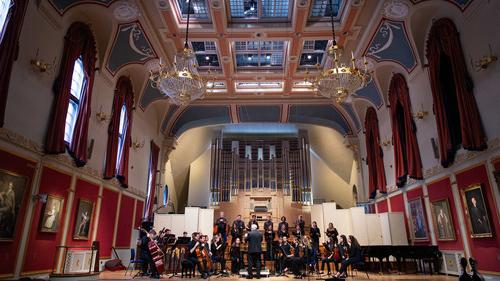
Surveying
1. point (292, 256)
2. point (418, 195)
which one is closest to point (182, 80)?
point (292, 256)

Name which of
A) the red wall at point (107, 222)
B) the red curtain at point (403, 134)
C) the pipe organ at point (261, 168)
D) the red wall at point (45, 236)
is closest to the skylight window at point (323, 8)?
the red curtain at point (403, 134)

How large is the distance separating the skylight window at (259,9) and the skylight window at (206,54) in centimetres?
164

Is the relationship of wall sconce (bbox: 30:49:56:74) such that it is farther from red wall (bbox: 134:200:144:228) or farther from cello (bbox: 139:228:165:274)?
red wall (bbox: 134:200:144:228)

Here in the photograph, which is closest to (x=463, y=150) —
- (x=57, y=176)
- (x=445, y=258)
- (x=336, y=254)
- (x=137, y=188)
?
(x=445, y=258)

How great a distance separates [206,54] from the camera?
1204 centimetres

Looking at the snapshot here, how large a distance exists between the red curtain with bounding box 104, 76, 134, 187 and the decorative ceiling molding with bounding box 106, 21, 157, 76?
0.88 meters

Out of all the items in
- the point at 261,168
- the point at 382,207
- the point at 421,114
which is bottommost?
the point at 382,207

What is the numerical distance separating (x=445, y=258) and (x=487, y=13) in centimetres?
618

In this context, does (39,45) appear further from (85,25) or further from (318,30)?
(318,30)

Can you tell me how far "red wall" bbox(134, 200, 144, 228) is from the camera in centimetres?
1268

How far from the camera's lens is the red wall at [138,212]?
12680 millimetres

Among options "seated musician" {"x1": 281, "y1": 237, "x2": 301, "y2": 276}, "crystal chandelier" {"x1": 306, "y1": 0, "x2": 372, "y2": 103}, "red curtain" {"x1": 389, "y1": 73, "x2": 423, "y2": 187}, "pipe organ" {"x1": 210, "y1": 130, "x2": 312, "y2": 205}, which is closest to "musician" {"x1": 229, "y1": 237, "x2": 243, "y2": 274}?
"seated musician" {"x1": 281, "y1": 237, "x2": 301, "y2": 276}

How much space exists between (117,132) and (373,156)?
10.1 m

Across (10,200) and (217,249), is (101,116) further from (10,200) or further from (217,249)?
(217,249)
